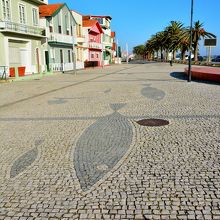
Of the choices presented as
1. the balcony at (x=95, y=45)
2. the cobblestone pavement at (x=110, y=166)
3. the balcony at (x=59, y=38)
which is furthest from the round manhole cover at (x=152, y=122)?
the balcony at (x=95, y=45)

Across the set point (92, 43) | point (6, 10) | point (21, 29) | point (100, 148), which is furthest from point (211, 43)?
point (100, 148)

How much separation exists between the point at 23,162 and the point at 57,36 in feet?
108

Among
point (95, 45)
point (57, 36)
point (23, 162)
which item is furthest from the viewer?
point (95, 45)

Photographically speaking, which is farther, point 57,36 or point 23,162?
point 57,36

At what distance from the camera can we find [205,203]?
12.2ft

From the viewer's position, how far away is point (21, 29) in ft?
91.5

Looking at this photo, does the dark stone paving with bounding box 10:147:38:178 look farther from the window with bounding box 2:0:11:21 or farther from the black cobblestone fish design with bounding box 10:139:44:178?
the window with bounding box 2:0:11:21

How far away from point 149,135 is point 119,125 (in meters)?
1.26

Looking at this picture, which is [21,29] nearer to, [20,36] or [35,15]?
[20,36]

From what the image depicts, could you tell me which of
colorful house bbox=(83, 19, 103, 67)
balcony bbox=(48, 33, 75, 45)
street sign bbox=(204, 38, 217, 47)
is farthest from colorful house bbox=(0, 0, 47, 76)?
street sign bbox=(204, 38, 217, 47)

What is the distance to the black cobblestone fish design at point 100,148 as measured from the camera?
479 centimetres

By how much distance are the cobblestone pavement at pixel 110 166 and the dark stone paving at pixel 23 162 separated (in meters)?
0.02

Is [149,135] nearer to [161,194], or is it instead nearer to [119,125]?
[119,125]

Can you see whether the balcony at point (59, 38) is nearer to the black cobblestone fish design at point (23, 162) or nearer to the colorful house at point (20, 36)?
the colorful house at point (20, 36)
